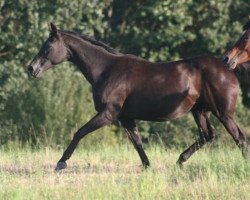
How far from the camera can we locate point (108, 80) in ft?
35.9

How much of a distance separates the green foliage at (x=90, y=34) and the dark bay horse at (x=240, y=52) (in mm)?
7731

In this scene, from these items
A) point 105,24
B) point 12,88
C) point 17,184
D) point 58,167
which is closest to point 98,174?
point 58,167

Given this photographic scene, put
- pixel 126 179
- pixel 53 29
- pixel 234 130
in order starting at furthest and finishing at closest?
pixel 53 29 < pixel 234 130 < pixel 126 179

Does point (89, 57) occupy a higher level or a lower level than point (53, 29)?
lower

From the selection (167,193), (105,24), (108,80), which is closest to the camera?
(167,193)

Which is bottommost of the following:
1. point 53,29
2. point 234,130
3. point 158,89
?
point 234,130

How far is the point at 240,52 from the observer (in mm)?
10836

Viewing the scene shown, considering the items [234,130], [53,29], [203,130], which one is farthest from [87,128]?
[234,130]

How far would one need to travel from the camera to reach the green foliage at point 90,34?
1945 cm

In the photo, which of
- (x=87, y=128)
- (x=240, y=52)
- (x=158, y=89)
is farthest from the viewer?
(x=158, y=89)

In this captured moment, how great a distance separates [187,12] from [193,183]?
1368cm

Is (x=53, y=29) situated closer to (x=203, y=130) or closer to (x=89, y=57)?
(x=89, y=57)

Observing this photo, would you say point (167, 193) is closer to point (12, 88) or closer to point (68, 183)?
point (68, 183)

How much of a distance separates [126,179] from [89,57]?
2.38m
